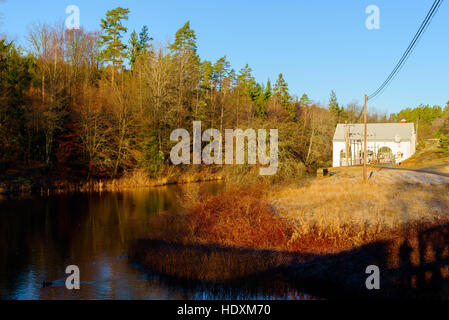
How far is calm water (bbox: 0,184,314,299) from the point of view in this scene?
11.7 metres

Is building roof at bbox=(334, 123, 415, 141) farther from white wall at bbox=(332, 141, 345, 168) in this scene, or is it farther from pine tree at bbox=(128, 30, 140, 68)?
pine tree at bbox=(128, 30, 140, 68)

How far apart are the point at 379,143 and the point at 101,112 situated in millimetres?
39376

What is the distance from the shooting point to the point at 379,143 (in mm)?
59375

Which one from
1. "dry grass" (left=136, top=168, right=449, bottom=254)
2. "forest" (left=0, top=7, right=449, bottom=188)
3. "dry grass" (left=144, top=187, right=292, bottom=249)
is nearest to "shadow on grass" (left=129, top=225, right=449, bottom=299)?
"dry grass" (left=136, top=168, right=449, bottom=254)

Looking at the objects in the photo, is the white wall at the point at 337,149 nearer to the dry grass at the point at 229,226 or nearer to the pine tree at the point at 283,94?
Answer: the pine tree at the point at 283,94

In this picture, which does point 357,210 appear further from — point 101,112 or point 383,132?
point 383,132

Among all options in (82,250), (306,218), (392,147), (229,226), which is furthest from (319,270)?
(392,147)

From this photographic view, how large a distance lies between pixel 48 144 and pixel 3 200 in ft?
26.9

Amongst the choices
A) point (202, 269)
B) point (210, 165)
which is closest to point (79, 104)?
point (210, 165)

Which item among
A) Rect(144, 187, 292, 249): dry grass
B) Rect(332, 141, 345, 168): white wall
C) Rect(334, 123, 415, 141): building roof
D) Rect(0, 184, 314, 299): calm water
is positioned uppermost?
Rect(334, 123, 415, 141): building roof

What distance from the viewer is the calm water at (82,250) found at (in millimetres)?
11711

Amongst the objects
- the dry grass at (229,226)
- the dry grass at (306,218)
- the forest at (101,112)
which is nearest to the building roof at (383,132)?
the forest at (101,112)

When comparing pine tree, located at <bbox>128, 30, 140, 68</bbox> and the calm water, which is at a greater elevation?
pine tree, located at <bbox>128, 30, 140, 68</bbox>
